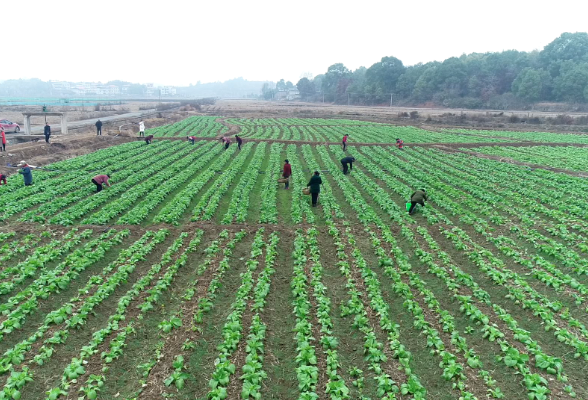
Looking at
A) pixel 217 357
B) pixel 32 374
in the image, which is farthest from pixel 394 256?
pixel 32 374

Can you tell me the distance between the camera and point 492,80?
3991 inches

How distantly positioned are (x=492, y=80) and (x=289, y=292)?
114m

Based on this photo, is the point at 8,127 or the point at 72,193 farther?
the point at 8,127

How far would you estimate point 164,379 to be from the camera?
723 cm

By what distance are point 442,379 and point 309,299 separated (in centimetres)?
405

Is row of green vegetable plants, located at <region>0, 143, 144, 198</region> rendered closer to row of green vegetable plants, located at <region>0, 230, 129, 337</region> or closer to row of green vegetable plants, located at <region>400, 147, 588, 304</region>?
row of green vegetable plants, located at <region>0, 230, 129, 337</region>

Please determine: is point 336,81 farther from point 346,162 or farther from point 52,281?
point 52,281

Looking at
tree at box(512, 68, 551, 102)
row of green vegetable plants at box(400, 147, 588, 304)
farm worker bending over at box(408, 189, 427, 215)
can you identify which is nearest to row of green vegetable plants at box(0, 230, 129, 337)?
farm worker bending over at box(408, 189, 427, 215)

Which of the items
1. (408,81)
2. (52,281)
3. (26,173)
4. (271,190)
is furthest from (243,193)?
(408,81)

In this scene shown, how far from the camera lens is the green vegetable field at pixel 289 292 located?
7.38 meters

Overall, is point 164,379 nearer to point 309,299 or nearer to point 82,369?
point 82,369

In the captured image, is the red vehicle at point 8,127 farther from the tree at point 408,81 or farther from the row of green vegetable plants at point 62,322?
the tree at point 408,81

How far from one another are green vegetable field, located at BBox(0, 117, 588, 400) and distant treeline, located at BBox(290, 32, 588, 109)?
8338 cm

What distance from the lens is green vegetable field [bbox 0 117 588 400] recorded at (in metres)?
7.38
